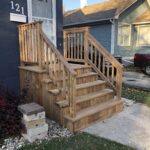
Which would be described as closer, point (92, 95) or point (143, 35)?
point (92, 95)

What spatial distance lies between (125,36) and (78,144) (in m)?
11.5

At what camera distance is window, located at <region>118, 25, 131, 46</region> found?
13.2 m

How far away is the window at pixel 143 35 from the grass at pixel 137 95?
7.58 metres

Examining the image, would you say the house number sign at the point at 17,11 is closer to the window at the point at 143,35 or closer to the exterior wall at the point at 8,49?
the exterior wall at the point at 8,49

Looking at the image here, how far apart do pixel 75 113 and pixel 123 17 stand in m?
10.9

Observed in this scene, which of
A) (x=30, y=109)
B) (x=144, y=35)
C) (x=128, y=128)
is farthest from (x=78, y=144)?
(x=144, y=35)

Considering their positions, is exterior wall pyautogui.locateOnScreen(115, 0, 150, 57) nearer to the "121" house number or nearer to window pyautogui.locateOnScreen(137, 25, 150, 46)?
window pyautogui.locateOnScreen(137, 25, 150, 46)

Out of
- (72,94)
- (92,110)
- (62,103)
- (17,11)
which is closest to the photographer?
(72,94)

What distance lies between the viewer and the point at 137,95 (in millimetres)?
5859

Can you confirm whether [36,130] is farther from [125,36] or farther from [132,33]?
[132,33]

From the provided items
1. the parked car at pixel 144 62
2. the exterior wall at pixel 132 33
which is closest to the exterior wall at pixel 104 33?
the exterior wall at pixel 132 33

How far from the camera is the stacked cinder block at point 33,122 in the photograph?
3.16 meters

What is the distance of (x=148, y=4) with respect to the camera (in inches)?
567

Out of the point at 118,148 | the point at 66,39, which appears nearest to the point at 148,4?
the point at 66,39
